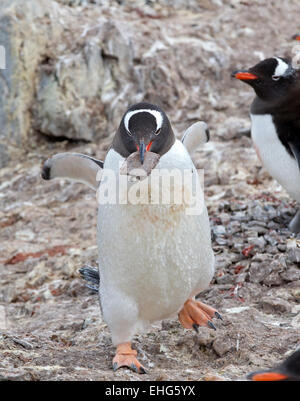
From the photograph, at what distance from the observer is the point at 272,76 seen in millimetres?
4418

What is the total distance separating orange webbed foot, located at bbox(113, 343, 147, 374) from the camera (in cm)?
260

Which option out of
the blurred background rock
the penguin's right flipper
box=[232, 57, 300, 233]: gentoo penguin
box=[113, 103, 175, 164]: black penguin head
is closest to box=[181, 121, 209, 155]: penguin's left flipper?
box=[113, 103, 175, 164]: black penguin head

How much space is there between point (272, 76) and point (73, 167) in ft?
6.54

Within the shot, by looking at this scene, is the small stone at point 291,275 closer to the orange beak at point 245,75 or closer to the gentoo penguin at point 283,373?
the gentoo penguin at point 283,373

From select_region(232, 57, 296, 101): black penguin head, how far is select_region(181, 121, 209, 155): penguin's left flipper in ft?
4.23

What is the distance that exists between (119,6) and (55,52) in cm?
119

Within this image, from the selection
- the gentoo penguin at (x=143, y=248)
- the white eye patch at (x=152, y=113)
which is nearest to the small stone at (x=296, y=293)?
the gentoo penguin at (x=143, y=248)

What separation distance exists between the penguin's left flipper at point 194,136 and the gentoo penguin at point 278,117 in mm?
1186

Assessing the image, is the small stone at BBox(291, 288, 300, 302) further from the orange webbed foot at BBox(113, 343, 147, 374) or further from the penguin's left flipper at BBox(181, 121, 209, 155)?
the orange webbed foot at BBox(113, 343, 147, 374)

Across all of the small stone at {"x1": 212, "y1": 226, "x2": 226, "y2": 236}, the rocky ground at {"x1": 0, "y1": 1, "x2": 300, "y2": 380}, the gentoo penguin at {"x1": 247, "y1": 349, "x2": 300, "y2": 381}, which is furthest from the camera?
the small stone at {"x1": 212, "y1": 226, "x2": 226, "y2": 236}

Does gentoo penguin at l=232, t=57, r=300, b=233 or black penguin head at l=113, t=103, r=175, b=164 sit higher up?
black penguin head at l=113, t=103, r=175, b=164

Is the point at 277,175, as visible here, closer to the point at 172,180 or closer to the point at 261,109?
the point at 261,109

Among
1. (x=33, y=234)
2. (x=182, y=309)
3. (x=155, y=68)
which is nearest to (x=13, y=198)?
(x=33, y=234)

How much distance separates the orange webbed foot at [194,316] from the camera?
2.95 meters
